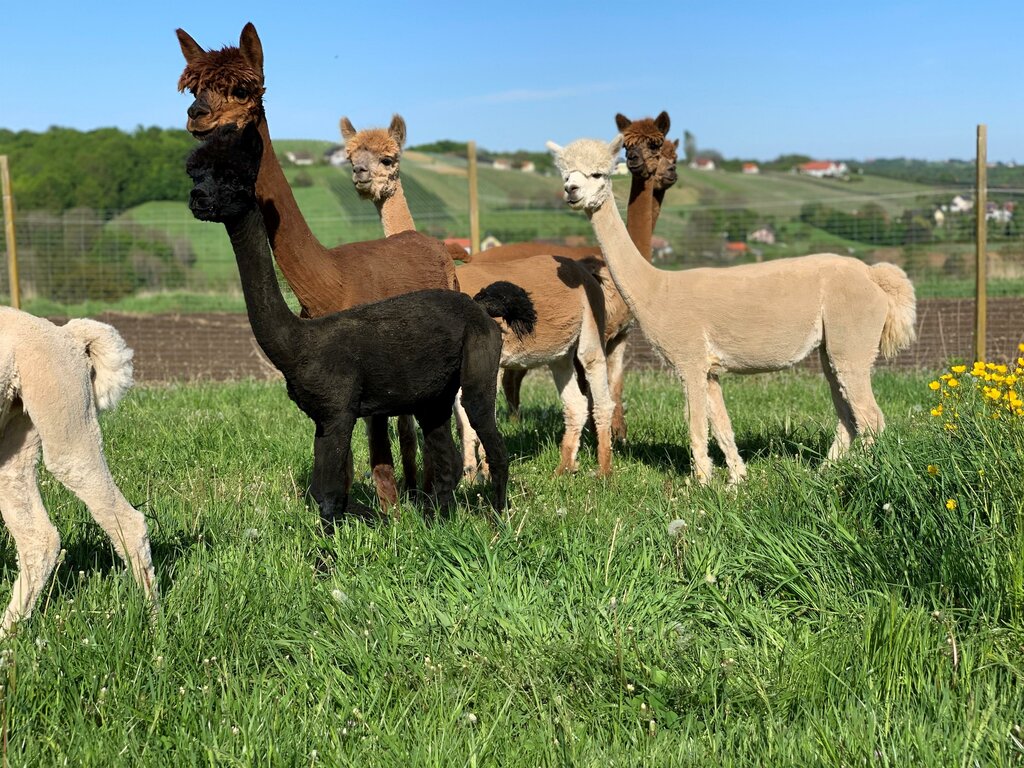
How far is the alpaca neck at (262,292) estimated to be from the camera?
13.0ft

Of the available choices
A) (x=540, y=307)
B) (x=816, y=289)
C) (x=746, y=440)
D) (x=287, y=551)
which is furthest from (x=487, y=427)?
(x=746, y=440)

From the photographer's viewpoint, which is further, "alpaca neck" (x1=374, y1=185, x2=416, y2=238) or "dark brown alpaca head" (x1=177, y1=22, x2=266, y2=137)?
"alpaca neck" (x1=374, y1=185, x2=416, y2=238)

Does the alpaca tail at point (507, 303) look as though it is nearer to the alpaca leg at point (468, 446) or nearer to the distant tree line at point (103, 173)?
the alpaca leg at point (468, 446)

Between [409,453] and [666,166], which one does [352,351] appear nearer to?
[409,453]

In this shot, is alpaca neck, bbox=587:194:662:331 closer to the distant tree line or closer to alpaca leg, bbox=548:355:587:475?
alpaca leg, bbox=548:355:587:475

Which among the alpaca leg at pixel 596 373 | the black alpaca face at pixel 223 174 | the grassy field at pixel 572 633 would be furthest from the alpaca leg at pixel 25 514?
the alpaca leg at pixel 596 373

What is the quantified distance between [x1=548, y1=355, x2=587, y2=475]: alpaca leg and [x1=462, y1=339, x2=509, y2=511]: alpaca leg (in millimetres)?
1654

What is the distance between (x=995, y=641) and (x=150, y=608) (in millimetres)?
2904

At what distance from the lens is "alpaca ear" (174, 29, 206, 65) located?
4.70 metres

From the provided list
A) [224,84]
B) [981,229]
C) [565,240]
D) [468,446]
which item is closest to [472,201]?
[981,229]

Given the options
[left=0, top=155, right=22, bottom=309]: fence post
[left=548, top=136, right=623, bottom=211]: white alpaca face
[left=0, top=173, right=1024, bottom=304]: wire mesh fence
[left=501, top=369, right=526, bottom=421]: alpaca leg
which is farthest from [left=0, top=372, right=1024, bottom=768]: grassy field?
[left=0, top=173, right=1024, bottom=304]: wire mesh fence

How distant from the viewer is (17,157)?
41.8 meters

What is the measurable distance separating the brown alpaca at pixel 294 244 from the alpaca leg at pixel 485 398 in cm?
57

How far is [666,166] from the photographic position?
7527 millimetres
